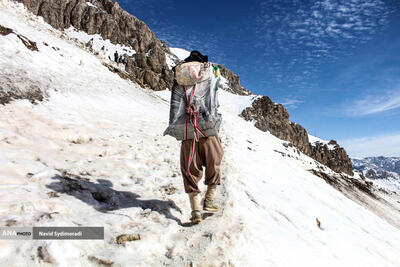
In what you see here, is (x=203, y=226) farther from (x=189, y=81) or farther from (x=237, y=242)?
(x=189, y=81)

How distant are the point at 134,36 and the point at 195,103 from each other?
84.0 meters

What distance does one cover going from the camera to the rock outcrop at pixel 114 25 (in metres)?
56.9

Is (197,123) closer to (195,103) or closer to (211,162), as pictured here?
(195,103)

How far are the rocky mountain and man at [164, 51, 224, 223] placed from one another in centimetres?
4646

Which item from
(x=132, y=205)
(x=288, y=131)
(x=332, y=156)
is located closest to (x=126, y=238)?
(x=132, y=205)

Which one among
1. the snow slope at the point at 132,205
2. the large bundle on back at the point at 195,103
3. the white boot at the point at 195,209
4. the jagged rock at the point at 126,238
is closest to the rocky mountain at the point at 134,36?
the snow slope at the point at 132,205

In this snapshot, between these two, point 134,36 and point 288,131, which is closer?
point 134,36

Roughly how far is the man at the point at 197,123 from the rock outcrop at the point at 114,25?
45415mm

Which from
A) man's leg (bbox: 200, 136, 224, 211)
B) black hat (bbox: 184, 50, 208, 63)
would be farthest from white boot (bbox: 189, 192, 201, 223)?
black hat (bbox: 184, 50, 208, 63)

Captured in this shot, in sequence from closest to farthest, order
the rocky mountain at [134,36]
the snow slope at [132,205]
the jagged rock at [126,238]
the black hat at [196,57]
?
the snow slope at [132,205] < the jagged rock at [126,238] < the black hat at [196,57] < the rocky mountain at [134,36]

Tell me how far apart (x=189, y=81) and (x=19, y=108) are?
5426mm

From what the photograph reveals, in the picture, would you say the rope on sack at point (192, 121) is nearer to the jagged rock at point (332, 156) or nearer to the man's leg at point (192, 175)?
the man's leg at point (192, 175)

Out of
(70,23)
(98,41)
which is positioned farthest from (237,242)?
(70,23)

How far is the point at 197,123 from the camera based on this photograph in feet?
11.4
